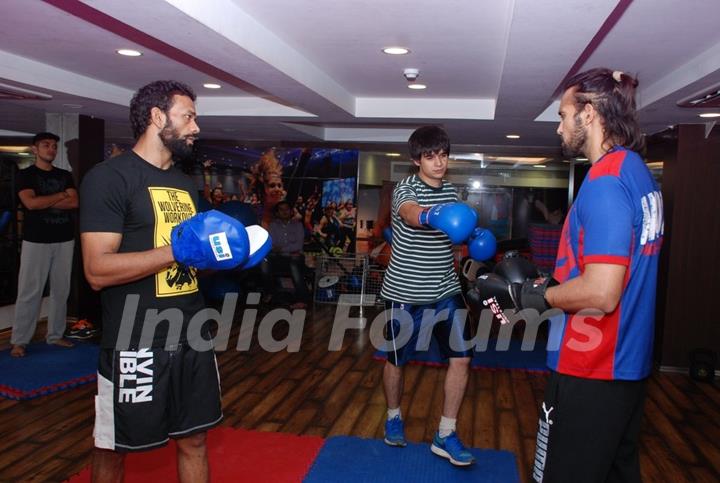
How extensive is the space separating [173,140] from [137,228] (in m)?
0.32

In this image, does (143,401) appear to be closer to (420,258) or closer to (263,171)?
(420,258)

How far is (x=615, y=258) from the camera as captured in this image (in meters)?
1.46

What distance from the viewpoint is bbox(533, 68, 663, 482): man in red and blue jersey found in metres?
1.49

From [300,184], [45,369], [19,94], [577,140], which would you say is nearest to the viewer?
[577,140]

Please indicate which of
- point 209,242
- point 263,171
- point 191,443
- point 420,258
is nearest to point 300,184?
point 263,171

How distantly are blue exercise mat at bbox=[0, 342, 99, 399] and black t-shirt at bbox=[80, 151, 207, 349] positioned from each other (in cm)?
241

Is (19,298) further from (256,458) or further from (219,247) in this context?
(219,247)

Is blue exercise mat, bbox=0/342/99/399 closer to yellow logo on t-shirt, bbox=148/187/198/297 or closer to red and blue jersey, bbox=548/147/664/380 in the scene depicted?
yellow logo on t-shirt, bbox=148/187/198/297

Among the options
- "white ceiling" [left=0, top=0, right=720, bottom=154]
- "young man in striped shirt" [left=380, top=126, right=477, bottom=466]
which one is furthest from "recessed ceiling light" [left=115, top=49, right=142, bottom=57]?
"young man in striped shirt" [left=380, top=126, right=477, bottom=466]

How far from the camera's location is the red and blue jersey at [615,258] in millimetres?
1484

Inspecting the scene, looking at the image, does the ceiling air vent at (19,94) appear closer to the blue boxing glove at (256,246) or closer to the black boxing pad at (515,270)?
the blue boxing glove at (256,246)

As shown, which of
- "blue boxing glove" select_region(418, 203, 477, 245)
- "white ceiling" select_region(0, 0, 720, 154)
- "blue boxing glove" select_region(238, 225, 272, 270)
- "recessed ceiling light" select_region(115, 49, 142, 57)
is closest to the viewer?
"blue boxing glove" select_region(238, 225, 272, 270)

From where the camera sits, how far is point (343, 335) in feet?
19.9

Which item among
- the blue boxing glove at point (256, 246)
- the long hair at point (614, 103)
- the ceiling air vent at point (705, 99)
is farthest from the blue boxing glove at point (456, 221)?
the ceiling air vent at point (705, 99)
